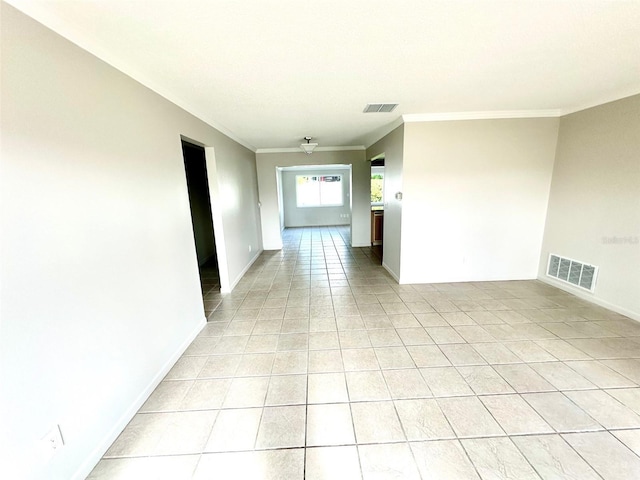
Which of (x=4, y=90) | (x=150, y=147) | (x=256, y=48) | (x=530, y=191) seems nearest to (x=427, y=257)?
(x=530, y=191)

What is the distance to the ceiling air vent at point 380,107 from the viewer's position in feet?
9.04

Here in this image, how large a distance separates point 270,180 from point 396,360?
15.7ft

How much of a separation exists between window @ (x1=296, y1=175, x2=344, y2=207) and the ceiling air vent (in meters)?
6.24

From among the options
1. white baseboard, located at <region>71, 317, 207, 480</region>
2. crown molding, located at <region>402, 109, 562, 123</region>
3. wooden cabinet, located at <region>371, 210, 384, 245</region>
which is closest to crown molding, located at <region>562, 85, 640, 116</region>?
crown molding, located at <region>402, 109, 562, 123</region>

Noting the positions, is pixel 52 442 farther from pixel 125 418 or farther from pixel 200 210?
pixel 200 210

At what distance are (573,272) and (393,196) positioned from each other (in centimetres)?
240

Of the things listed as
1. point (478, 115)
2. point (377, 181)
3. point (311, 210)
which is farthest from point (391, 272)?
point (311, 210)

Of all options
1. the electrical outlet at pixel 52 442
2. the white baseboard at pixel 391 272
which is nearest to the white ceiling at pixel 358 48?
Result: the electrical outlet at pixel 52 442

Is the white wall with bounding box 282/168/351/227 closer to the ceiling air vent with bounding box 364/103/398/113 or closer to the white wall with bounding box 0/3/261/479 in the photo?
the ceiling air vent with bounding box 364/103/398/113

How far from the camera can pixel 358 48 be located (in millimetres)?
1616

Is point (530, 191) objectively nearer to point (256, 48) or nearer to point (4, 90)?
point (256, 48)

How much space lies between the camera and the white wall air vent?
2998 mm

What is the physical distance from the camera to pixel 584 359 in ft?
6.79

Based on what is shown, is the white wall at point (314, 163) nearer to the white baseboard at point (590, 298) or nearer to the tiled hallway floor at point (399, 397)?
the tiled hallway floor at point (399, 397)
